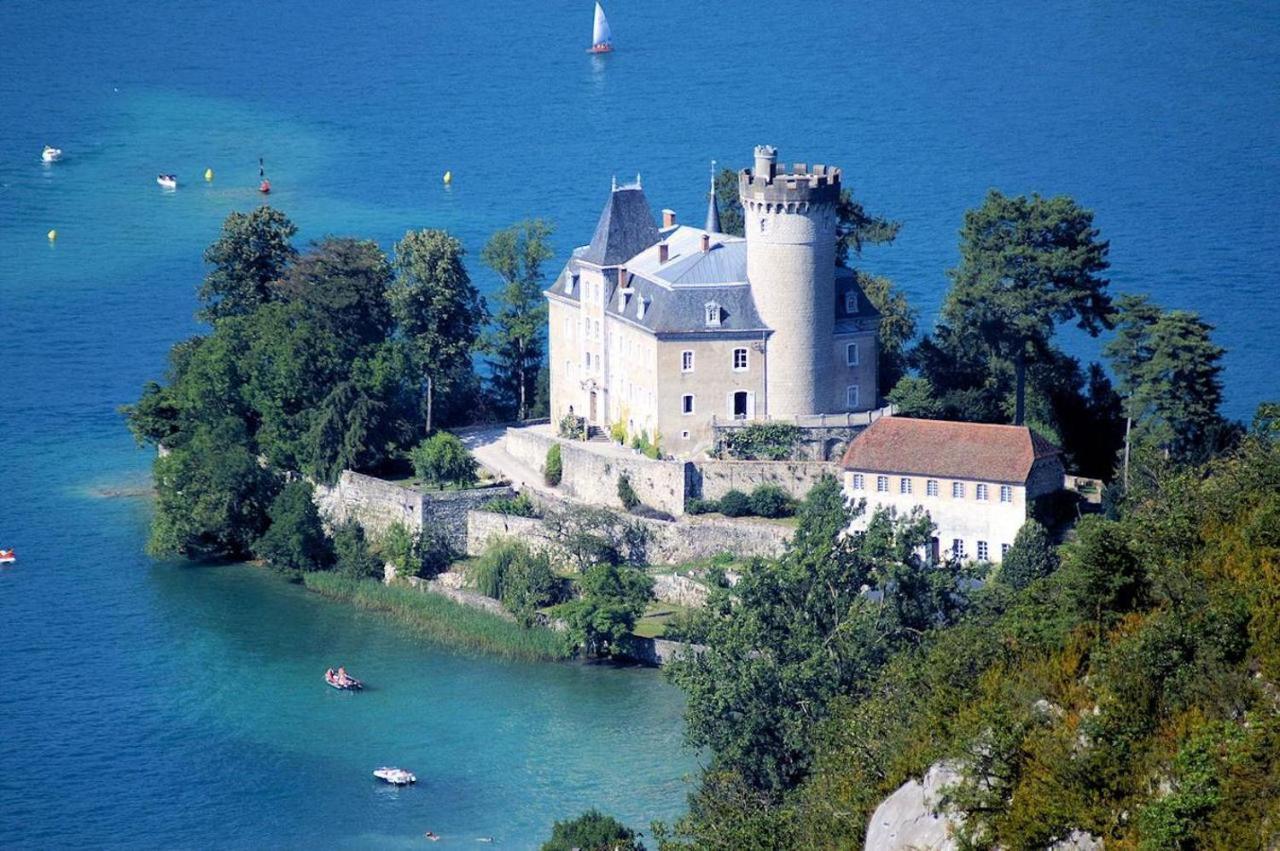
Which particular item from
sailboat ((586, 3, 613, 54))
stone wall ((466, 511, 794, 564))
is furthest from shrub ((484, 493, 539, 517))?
sailboat ((586, 3, 613, 54))

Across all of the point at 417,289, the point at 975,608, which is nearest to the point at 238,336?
the point at 417,289

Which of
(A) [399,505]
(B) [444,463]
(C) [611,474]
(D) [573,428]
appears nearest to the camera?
(C) [611,474]

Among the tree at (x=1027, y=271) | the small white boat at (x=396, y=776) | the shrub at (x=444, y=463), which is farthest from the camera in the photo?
the shrub at (x=444, y=463)

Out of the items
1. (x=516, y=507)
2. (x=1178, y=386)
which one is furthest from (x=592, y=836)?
(x=1178, y=386)

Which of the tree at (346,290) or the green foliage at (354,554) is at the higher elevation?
the tree at (346,290)

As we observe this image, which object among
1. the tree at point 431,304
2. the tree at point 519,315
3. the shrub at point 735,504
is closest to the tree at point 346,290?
the tree at point 431,304

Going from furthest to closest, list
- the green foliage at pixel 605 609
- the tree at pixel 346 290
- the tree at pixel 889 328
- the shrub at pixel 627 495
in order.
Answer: the tree at pixel 346 290
the tree at pixel 889 328
the shrub at pixel 627 495
the green foliage at pixel 605 609

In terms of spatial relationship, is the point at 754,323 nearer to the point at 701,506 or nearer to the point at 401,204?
the point at 701,506

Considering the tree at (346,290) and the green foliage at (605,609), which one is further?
the tree at (346,290)

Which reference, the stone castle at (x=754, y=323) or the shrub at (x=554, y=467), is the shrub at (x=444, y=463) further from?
the stone castle at (x=754, y=323)
